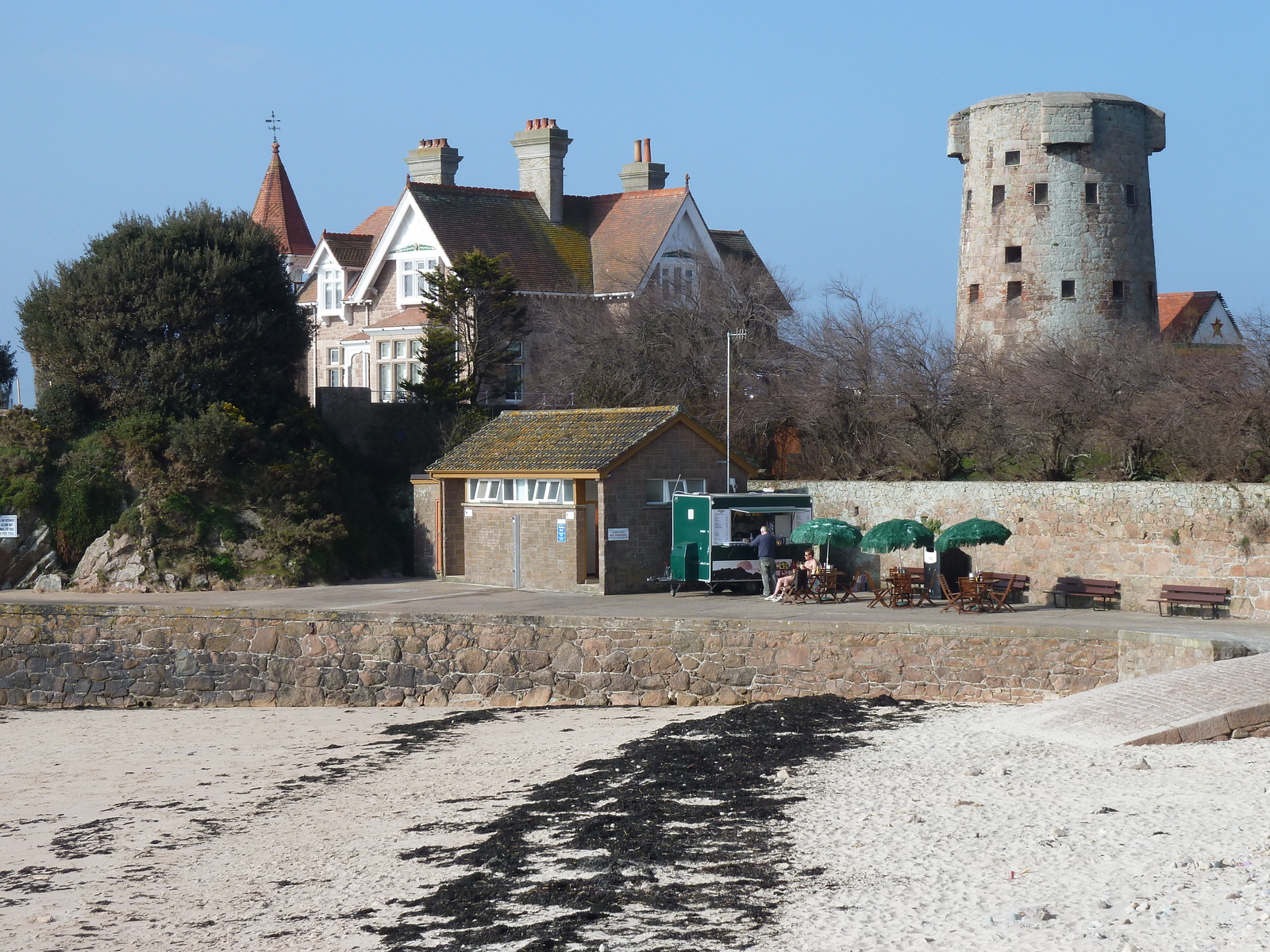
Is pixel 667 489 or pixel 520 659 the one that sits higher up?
pixel 667 489

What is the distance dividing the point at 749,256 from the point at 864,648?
28.4 metres

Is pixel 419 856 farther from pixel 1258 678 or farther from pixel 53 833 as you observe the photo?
pixel 1258 678

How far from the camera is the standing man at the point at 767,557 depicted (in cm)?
2486

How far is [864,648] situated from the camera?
20547 millimetres

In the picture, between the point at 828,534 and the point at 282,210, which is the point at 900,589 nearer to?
the point at 828,534

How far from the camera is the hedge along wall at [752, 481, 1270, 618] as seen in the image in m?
22.5

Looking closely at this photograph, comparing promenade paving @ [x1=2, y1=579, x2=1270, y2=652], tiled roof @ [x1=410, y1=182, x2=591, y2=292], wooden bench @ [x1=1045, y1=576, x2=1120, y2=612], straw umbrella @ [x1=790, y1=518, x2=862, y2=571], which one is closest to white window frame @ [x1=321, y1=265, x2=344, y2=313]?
tiled roof @ [x1=410, y1=182, x2=591, y2=292]

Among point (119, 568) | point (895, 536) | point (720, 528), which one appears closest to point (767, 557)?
point (720, 528)

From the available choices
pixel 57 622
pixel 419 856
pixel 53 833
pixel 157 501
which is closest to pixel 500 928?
pixel 419 856

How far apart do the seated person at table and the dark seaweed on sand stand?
713 centimetres

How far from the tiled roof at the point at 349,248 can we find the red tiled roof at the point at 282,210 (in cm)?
1373

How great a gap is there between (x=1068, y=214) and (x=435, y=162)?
21.3 m

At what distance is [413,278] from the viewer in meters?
43.2

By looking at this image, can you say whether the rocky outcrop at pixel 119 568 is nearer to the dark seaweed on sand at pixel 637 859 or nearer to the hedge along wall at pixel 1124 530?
the hedge along wall at pixel 1124 530
